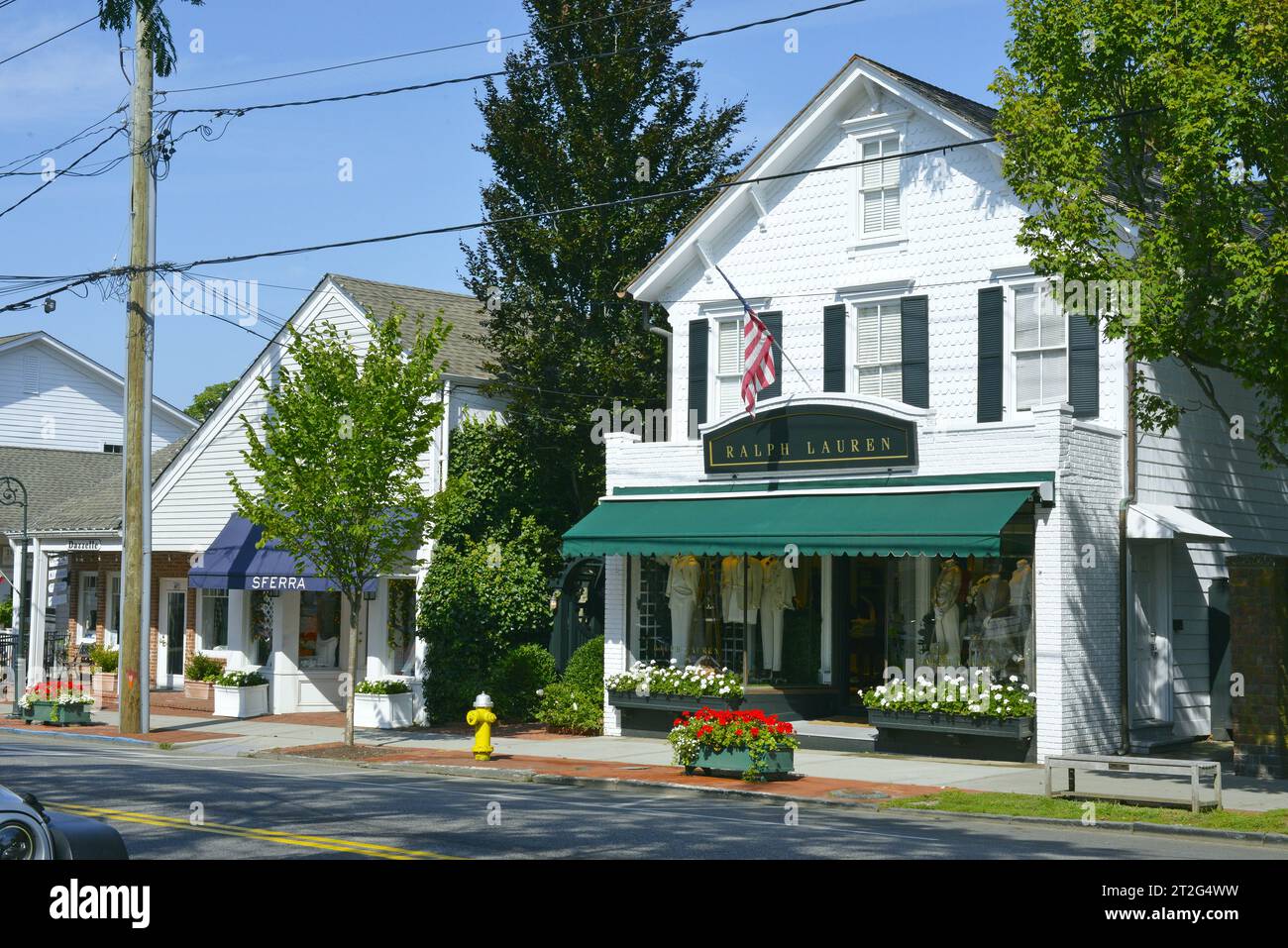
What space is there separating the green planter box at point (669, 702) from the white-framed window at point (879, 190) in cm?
797

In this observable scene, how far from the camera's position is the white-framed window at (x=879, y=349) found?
2336 centimetres

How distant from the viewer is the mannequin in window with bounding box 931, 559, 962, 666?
72.0 feet

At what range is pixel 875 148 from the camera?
2370 centimetres

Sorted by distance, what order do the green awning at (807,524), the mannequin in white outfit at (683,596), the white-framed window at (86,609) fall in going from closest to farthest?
the green awning at (807,524) < the mannequin in white outfit at (683,596) < the white-framed window at (86,609)

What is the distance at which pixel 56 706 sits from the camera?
28.4 metres

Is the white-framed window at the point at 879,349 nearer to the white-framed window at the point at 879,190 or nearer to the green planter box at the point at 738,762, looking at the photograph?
the white-framed window at the point at 879,190

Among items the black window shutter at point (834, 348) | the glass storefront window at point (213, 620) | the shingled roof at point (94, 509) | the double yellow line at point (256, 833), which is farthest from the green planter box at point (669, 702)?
the shingled roof at point (94, 509)

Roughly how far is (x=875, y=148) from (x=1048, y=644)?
8730mm

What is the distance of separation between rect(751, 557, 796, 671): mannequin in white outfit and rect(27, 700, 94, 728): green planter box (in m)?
13.9

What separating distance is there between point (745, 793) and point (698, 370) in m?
9.96

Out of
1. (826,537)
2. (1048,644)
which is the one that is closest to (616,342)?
(826,537)

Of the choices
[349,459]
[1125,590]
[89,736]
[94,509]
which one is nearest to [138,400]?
[349,459]
